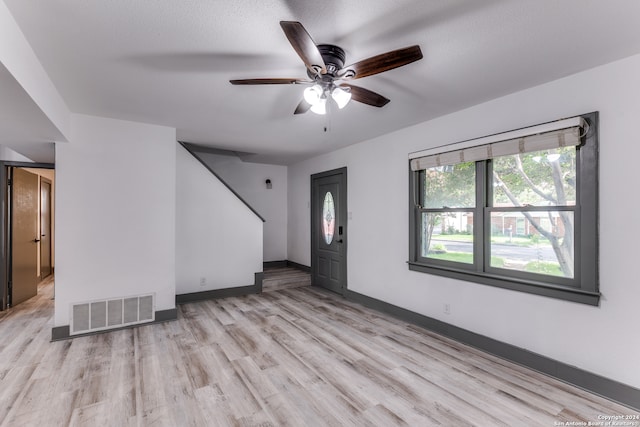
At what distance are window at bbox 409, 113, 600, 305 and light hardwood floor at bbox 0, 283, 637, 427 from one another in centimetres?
83

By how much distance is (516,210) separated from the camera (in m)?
2.73

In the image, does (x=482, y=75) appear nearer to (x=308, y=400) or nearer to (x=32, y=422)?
(x=308, y=400)

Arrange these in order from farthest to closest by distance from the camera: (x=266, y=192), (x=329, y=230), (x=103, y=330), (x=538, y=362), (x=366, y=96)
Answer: (x=266, y=192)
(x=329, y=230)
(x=103, y=330)
(x=538, y=362)
(x=366, y=96)

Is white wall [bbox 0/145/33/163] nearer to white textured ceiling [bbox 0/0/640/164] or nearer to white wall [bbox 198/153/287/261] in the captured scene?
white textured ceiling [bbox 0/0/640/164]

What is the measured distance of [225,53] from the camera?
6.55 feet

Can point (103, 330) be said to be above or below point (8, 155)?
below

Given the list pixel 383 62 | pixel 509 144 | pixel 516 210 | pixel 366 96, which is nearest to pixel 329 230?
pixel 516 210

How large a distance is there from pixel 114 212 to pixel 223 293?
6.58 feet

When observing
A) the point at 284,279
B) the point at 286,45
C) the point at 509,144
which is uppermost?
the point at 286,45

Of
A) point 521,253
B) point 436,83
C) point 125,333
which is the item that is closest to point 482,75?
point 436,83

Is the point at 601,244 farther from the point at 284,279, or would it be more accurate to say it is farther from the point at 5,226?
the point at 5,226

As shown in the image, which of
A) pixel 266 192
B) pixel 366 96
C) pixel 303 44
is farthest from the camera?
pixel 266 192

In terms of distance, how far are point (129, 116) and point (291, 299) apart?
330 cm

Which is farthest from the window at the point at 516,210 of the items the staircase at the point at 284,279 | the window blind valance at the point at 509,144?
the staircase at the point at 284,279
